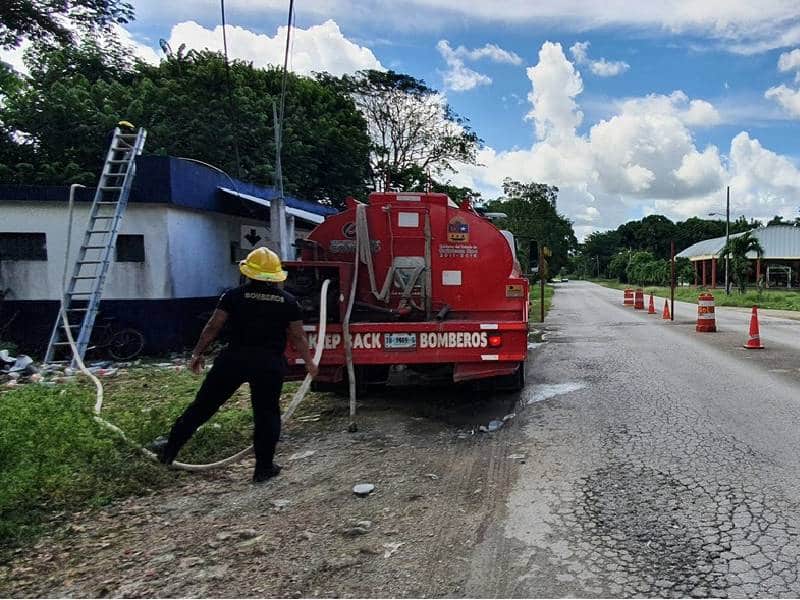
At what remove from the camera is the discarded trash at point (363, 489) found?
3951 millimetres

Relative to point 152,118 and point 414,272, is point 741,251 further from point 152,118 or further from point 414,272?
point 414,272

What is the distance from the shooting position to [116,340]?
10.1 meters

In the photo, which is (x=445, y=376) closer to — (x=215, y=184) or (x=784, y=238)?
(x=215, y=184)

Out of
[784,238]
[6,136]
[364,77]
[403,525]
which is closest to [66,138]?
[6,136]

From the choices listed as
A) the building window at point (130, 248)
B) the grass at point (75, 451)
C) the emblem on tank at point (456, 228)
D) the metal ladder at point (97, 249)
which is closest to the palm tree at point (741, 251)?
the emblem on tank at point (456, 228)

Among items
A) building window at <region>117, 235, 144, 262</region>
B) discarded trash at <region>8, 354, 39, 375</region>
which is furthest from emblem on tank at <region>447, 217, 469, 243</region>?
discarded trash at <region>8, 354, 39, 375</region>

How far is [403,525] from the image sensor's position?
3459 mm

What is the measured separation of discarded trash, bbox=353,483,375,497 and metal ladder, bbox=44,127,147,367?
6.69 meters

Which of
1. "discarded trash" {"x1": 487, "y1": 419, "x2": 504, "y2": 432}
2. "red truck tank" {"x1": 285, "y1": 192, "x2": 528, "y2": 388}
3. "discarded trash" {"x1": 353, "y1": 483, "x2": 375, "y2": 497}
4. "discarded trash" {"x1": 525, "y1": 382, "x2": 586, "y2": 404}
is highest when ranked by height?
"red truck tank" {"x1": 285, "y1": 192, "x2": 528, "y2": 388}

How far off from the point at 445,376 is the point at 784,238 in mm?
54730

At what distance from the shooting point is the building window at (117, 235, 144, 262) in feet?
33.7

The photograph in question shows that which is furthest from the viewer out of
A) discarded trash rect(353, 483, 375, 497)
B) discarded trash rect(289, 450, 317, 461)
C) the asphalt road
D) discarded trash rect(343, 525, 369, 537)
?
discarded trash rect(289, 450, 317, 461)

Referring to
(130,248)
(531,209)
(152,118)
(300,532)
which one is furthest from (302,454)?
(531,209)

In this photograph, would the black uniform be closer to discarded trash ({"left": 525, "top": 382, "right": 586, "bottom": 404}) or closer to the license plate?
the license plate
